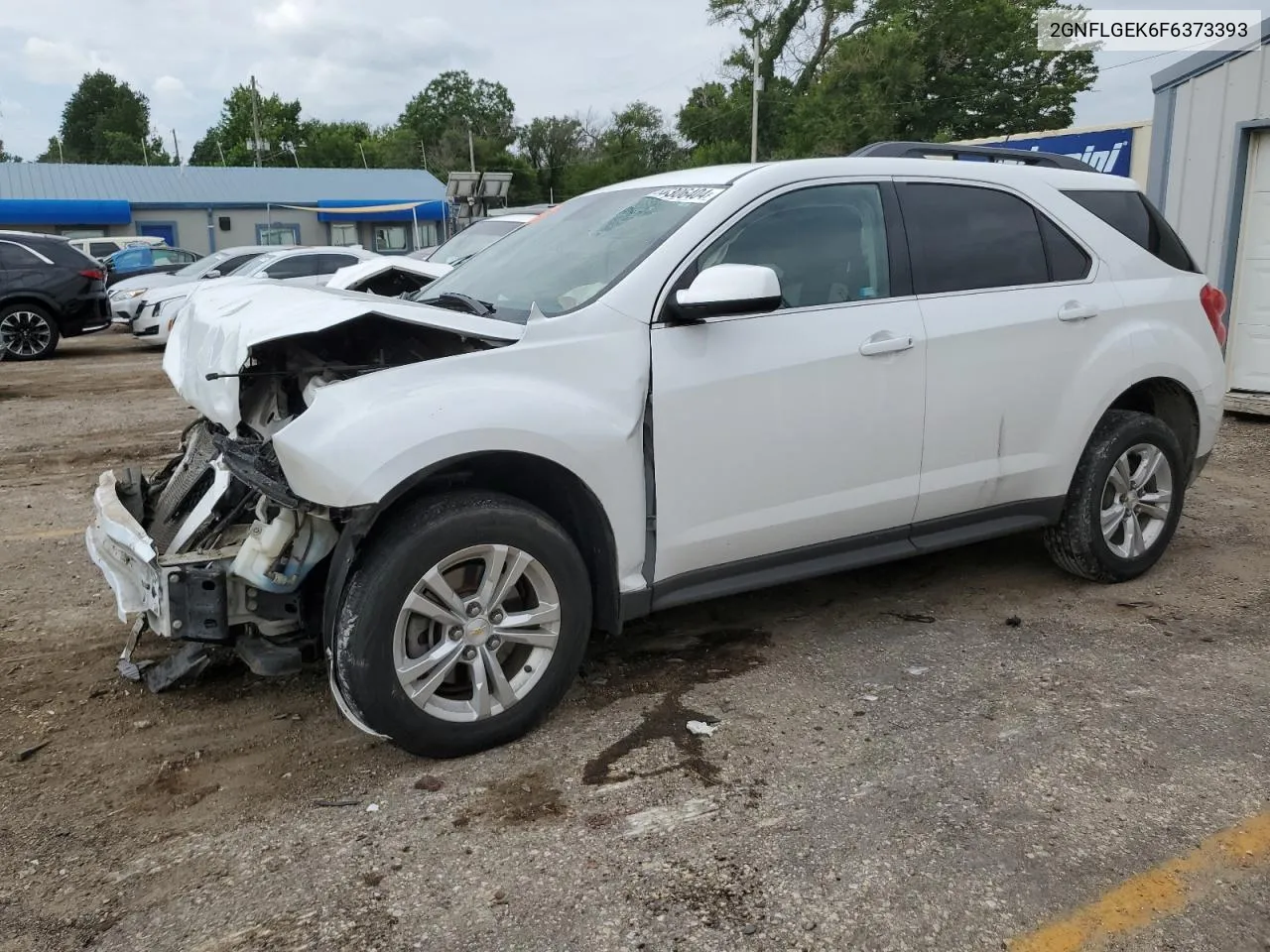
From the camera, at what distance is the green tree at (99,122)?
3863 inches

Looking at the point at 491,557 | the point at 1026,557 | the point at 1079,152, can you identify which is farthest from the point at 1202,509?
the point at 1079,152

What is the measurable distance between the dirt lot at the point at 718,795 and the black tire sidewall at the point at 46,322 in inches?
447

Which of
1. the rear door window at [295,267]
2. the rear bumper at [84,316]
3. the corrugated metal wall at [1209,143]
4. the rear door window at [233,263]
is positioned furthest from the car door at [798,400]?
the rear door window at [233,263]

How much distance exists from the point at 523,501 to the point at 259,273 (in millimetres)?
13310

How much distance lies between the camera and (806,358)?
11.9 ft

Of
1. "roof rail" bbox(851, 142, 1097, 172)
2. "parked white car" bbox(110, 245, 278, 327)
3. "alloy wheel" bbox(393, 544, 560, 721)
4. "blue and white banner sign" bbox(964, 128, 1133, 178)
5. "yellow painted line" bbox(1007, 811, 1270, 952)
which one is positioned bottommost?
"yellow painted line" bbox(1007, 811, 1270, 952)

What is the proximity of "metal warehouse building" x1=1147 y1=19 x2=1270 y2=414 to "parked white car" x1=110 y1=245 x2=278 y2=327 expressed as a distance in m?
13.2

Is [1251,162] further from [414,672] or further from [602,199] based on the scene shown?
[414,672]

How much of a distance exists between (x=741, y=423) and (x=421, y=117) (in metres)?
94.6

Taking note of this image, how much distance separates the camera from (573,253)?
3.89m

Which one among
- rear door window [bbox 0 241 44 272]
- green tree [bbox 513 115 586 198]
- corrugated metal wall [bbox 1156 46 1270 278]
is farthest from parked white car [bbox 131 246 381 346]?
green tree [bbox 513 115 586 198]

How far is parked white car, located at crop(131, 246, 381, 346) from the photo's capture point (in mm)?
15148

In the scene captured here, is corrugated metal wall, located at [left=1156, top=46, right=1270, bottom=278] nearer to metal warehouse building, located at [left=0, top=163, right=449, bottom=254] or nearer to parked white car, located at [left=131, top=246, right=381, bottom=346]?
parked white car, located at [left=131, top=246, right=381, bottom=346]

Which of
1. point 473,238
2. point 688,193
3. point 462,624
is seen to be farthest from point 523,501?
point 473,238
